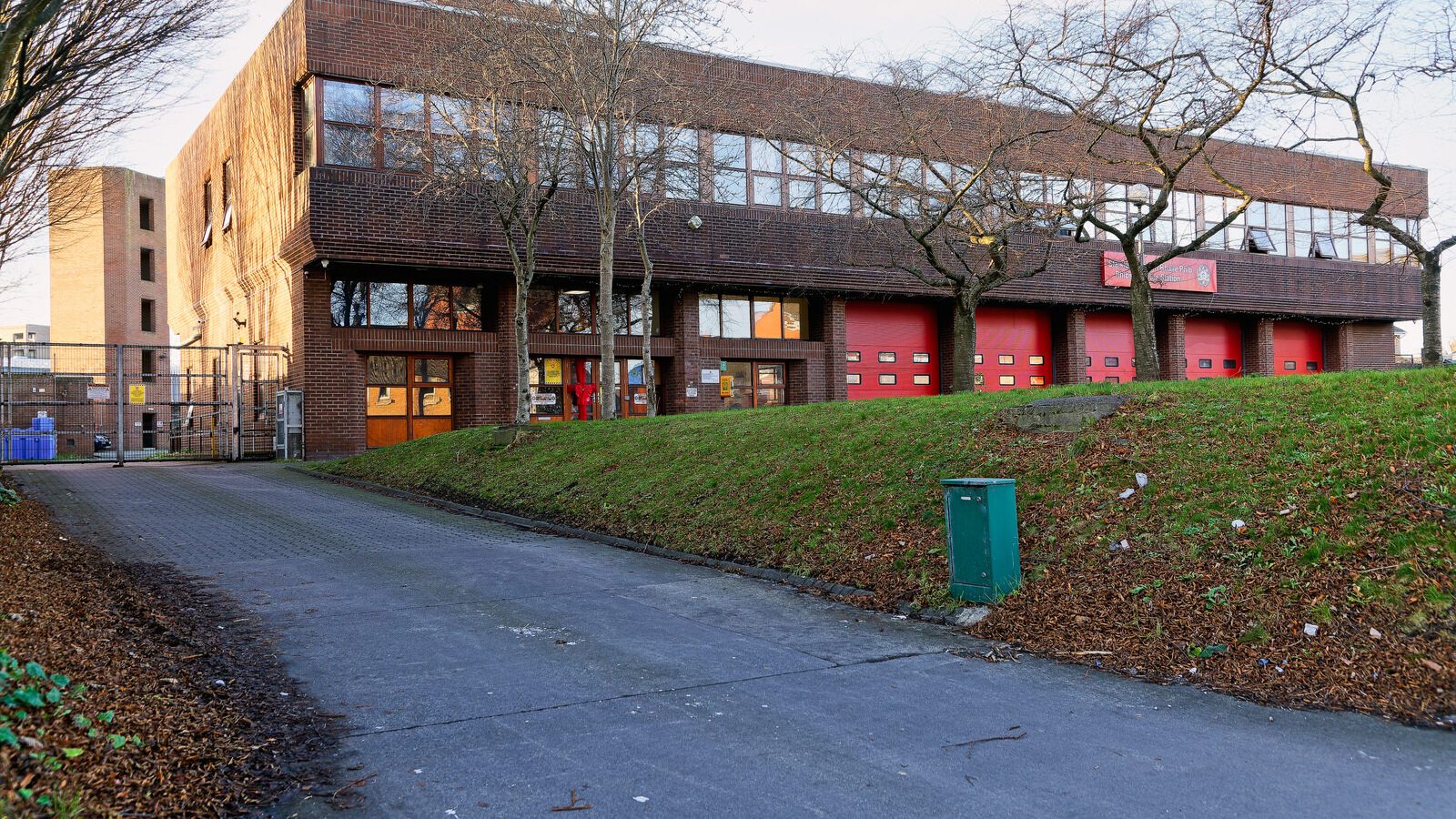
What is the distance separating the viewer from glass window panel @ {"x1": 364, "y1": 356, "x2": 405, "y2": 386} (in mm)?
25109

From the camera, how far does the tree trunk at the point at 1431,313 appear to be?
15.0 metres

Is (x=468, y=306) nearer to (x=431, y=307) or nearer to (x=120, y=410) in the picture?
(x=431, y=307)

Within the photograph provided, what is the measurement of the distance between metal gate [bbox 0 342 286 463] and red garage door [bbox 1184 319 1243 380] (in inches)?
1132

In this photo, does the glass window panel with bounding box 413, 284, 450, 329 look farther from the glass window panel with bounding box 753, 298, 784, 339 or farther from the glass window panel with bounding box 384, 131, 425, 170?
the glass window panel with bounding box 753, 298, 784, 339

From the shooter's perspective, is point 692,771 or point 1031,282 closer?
point 692,771

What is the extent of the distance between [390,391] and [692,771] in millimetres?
22221

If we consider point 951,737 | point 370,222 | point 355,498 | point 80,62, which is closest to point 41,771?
point 951,737

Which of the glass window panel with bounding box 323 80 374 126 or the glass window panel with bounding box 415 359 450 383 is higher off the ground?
the glass window panel with bounding box 323 80 374 126

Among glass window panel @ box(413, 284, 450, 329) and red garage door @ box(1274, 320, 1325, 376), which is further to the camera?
red garage door @ box(1274, 320, 1325, 376)

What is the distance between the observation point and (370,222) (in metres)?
23.1

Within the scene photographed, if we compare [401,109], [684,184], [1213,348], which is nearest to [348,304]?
[401,109]

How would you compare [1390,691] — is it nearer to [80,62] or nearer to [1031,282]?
[80,62]

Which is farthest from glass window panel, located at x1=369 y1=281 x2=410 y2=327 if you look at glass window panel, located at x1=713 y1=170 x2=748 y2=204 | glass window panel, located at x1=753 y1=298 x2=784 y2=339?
glass window panel, located at x1=753 y1=298 x2=784 y2=339

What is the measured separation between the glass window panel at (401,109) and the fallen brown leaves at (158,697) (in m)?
14.8
